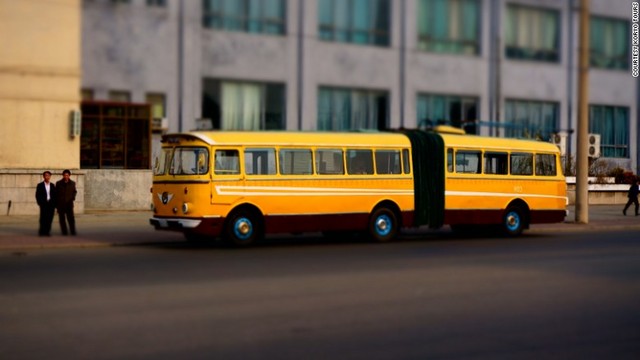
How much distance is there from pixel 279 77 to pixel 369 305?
27801 millimetres

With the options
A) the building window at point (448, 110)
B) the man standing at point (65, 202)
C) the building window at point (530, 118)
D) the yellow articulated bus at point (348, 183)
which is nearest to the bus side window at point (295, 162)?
the yellow articulated bus at point (348, 183)

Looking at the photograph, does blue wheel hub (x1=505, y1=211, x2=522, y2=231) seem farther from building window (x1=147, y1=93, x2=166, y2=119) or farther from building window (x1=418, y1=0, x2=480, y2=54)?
building window (x1=418, y1=0, x2=480, y2=54)

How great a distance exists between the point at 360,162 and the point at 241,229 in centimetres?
356

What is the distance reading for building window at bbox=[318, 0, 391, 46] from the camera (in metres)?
40.0

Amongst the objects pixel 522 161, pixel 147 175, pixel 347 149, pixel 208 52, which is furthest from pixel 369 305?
pixel 208 52

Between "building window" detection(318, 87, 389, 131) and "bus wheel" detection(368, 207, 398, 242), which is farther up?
"building window" detection(318, 87, 389, 131)

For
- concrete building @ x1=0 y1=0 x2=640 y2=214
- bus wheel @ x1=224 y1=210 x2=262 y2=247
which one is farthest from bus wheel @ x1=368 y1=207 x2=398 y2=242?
concrete building @ x1=0 y1=0 x2=640 y2=214

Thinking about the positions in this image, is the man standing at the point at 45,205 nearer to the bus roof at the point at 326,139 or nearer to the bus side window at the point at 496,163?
the bus roof at the point at 326,139

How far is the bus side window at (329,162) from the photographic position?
2184 centimetres

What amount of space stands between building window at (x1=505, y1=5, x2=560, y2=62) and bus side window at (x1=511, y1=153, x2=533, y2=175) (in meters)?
20.3

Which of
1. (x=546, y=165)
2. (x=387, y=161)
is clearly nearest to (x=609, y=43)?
(x=546, y=165)

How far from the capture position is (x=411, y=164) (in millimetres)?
23438

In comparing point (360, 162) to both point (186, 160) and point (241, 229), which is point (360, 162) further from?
point (186, 160)

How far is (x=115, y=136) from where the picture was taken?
33.8 metres
